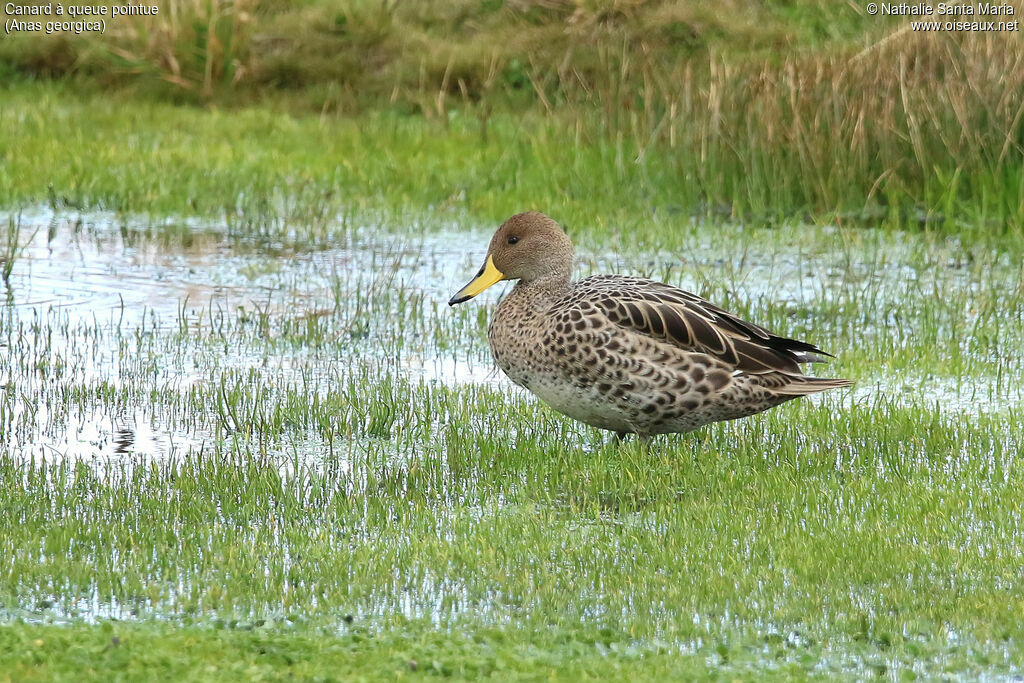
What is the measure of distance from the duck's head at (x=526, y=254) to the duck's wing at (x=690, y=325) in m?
0.34

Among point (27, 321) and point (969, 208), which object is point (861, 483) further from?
point (969, 208)

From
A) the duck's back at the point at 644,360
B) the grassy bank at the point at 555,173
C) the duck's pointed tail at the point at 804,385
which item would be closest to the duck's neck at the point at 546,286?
the duck's back at the point at 644,360

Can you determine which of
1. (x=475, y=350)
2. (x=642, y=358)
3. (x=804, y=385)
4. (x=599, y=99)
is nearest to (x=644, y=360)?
(x=642, y=358)

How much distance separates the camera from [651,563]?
515 centimetres

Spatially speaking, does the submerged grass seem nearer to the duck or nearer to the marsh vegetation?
the marsh vegetation

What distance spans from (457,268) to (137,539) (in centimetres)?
575

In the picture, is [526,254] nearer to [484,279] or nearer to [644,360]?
[484,279]

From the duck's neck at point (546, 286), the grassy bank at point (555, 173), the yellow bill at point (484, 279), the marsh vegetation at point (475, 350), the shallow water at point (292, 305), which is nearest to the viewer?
the marsh vegetation at point (475, 350)

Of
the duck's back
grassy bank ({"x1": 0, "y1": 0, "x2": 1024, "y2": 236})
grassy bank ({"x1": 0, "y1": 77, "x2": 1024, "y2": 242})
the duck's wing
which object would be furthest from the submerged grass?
grassy bank ({"x1": 0, "y1": 0, "x2": 1024, "y2": 236})

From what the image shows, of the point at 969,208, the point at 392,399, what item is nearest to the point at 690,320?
the point at 392,399

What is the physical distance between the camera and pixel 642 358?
249 inches

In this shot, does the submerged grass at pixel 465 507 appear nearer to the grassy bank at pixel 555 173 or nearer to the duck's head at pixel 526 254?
the duck's head at pixel 526 254

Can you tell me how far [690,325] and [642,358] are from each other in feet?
1.06

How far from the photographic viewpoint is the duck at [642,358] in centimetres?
632
